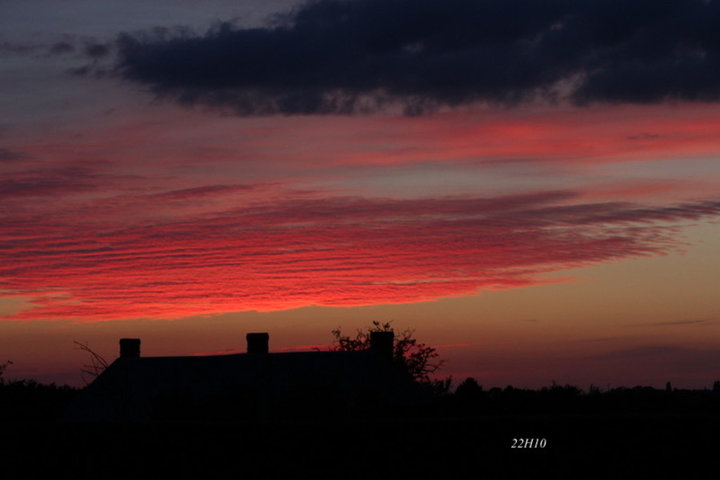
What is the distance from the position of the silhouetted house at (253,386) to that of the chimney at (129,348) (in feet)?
5.34

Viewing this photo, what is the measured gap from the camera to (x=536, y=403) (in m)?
61.9

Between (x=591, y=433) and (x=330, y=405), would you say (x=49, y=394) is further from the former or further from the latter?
(x=591, y=433)

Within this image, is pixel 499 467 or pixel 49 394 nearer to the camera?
pixel 499 467

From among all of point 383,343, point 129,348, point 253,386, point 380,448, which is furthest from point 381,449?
point 129,348

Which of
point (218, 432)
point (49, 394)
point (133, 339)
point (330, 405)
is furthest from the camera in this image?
point (49, 394)

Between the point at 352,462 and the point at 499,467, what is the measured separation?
3.75m

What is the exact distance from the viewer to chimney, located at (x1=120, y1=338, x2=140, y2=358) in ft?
192

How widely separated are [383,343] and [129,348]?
1534 centimetres

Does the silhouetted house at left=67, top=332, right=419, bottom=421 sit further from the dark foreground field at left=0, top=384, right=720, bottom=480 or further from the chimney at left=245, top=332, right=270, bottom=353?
the dark foreground field at left=0, top=384, right=720, bottom=480

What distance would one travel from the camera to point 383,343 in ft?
182

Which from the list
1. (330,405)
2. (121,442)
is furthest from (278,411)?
(121,442)

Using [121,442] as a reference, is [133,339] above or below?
above

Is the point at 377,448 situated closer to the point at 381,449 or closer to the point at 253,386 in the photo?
the point at 381,449

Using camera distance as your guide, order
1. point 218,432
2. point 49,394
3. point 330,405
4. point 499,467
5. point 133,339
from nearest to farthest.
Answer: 1. point 499,467
2. point 218,432
3. point 330,405
4. point 133,339
5. point 49,394
